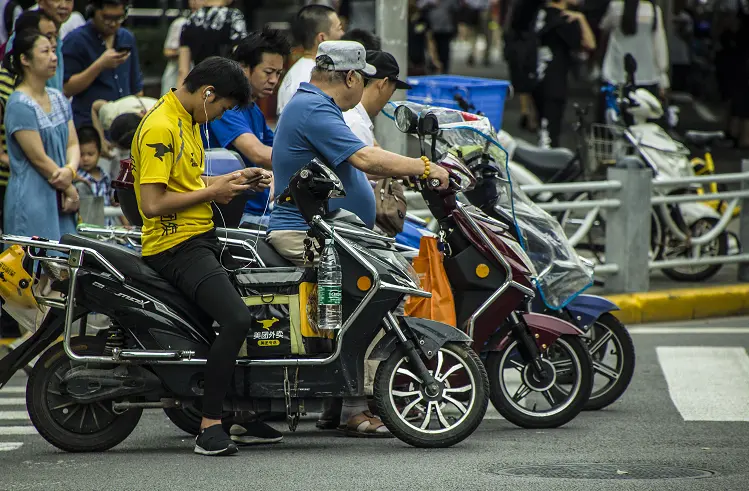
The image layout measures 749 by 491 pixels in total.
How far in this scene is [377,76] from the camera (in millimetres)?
7148

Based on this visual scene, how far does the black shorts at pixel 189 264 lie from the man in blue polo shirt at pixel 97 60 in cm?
416

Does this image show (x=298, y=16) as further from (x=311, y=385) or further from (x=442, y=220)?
(x=311, y=385)

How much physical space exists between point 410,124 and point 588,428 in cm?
186

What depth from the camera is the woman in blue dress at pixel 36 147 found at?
27.4 feet

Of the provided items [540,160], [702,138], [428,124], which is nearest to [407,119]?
[428,124]

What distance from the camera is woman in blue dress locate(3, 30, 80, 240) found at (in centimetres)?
836

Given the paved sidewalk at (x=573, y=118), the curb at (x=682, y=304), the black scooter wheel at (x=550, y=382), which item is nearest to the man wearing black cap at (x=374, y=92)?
the black scooter wheel at (x=550, y=382)

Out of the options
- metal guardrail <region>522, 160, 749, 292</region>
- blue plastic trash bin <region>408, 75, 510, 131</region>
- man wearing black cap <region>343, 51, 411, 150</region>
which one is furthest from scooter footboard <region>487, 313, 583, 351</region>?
blue plastic trash bin <region>408, 75, 510, 131</region>

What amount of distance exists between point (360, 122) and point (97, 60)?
361 centimetres

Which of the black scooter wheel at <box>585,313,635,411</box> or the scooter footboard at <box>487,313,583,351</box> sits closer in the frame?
the scooter footboard at <box>487,313,583,351</box>

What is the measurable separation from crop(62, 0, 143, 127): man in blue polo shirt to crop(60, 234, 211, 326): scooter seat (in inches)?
161

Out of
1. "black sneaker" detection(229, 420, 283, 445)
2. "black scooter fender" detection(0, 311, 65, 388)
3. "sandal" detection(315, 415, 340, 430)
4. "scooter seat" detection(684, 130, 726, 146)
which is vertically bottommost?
"sandal" detection(315, 415, 340, 430)

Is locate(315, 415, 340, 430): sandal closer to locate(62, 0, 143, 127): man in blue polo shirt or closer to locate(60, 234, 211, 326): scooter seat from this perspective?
locate(60, 234, 211, 326): scooter seat

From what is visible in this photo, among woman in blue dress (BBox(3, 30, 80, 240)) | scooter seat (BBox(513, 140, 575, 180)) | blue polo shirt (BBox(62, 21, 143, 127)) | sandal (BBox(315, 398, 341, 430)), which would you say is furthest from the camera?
scooter seat (BBox(513, 140, 575, 180))
